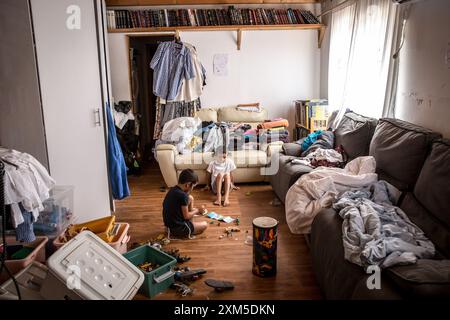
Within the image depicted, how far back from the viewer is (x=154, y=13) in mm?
5176

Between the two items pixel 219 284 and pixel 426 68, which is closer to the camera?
pixel 219 284

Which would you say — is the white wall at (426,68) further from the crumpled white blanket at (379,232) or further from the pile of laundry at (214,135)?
Result: the pile of laundry at (214,135)

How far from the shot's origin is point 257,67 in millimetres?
5434

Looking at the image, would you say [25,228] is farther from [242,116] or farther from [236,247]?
[242,116]

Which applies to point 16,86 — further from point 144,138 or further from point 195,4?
point 144,138

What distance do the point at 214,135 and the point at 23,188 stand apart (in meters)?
2.88

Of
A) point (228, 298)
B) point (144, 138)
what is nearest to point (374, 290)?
point (228, 298)

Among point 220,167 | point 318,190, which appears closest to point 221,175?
point 220,167

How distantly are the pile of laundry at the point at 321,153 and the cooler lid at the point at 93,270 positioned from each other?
7.02 feet

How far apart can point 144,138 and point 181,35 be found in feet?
6.82

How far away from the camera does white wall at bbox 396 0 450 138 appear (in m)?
2.61

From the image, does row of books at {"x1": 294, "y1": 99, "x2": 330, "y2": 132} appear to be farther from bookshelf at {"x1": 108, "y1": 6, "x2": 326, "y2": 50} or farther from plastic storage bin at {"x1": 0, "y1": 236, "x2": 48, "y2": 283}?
plastic storage bin at {"x1": 0, "y1": 236, "x2": 48, "y2": 283}

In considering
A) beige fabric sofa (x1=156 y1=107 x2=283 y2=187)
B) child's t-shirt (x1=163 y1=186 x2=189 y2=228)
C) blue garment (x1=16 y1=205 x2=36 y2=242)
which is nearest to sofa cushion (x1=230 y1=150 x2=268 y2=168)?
beige fabric sofa (x1=156 y1=107 x2=283 y2=187)

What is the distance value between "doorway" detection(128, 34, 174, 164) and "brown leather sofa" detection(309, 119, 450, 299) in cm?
396
